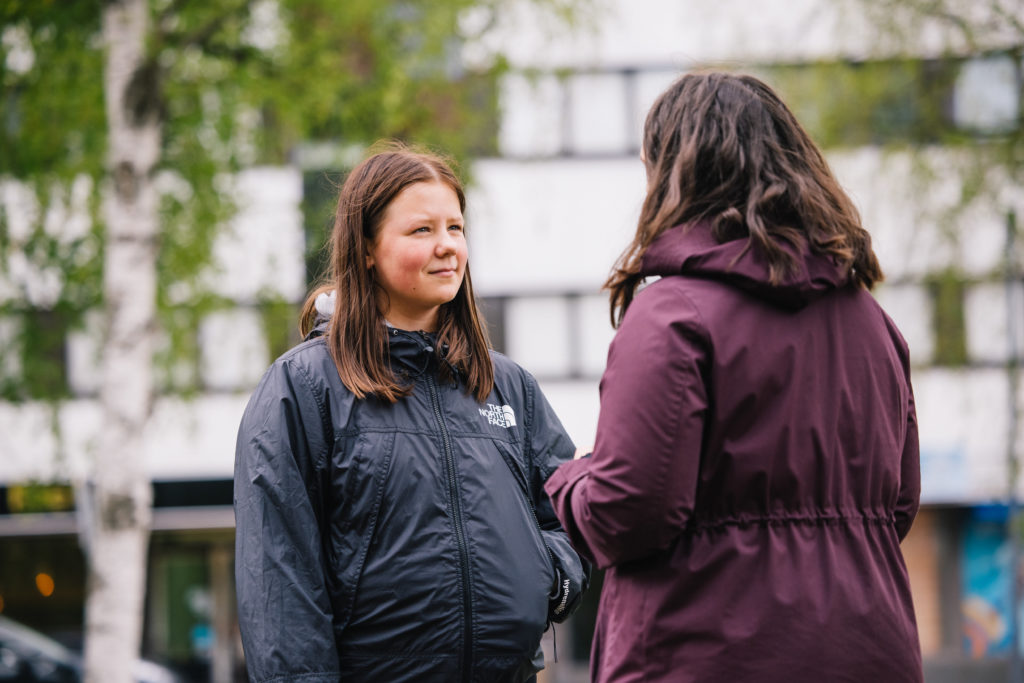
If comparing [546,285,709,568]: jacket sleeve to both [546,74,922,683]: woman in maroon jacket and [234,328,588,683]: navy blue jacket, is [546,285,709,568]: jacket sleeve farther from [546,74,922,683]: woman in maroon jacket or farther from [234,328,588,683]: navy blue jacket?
[234,328,588,683]: navy blue jacket

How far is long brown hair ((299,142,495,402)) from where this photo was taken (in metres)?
2.67

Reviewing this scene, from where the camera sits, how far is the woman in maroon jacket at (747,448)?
6.59 ft

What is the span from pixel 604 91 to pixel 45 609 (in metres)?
10.7

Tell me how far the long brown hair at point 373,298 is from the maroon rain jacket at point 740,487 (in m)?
0.73

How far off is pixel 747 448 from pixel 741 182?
0.52m

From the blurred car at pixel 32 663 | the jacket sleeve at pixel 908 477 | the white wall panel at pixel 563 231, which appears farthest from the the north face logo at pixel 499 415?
the white wall panel at pixel 563 231

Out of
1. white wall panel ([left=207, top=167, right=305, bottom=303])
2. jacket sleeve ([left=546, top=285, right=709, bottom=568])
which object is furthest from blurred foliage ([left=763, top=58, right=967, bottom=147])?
jacket sleeve ([left=546, top=285, right=709, bottom=568])

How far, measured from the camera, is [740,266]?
207 centimetres

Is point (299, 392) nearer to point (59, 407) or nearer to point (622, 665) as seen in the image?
point (622, 665)

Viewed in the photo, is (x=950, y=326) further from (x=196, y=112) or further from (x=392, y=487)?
(x=392, y=487)

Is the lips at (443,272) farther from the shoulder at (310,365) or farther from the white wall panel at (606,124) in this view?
the white wall panel at (606,124)

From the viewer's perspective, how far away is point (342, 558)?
8.27 feet

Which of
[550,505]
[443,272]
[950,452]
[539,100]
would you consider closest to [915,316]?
[950,452]

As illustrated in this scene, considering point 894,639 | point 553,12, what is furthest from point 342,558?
point 553,12
